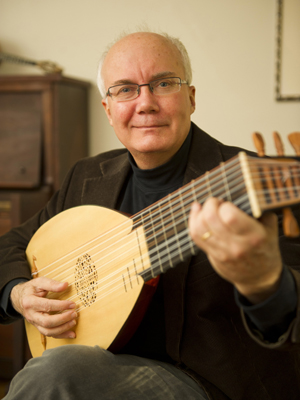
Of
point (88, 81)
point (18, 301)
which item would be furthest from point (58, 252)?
point (88, 81)

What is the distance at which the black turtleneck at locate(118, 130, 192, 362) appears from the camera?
4.00 ft

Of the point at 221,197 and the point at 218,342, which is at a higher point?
the point at 221,197

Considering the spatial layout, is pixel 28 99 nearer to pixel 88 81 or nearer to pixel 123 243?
pixel 88 81

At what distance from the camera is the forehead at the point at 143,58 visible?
1318 millimetres

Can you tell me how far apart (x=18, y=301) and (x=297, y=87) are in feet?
6.18

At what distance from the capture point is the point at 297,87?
91.7 inches

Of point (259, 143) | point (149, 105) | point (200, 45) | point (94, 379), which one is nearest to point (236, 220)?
point (259, 143)

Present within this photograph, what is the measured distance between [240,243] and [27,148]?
183 centimetres

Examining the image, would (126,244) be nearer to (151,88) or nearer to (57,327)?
(57,327)

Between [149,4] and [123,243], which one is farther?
[149,4]

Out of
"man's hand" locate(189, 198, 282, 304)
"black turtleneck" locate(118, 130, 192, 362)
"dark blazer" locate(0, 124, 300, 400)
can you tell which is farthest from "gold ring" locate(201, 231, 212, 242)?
"black turtleneck" locate(118, 130, 192, 362)

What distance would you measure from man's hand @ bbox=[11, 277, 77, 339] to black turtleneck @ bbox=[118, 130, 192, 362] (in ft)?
0.67

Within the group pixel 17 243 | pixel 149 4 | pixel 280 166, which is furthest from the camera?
pixel 149 4

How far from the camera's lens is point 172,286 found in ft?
3.87
